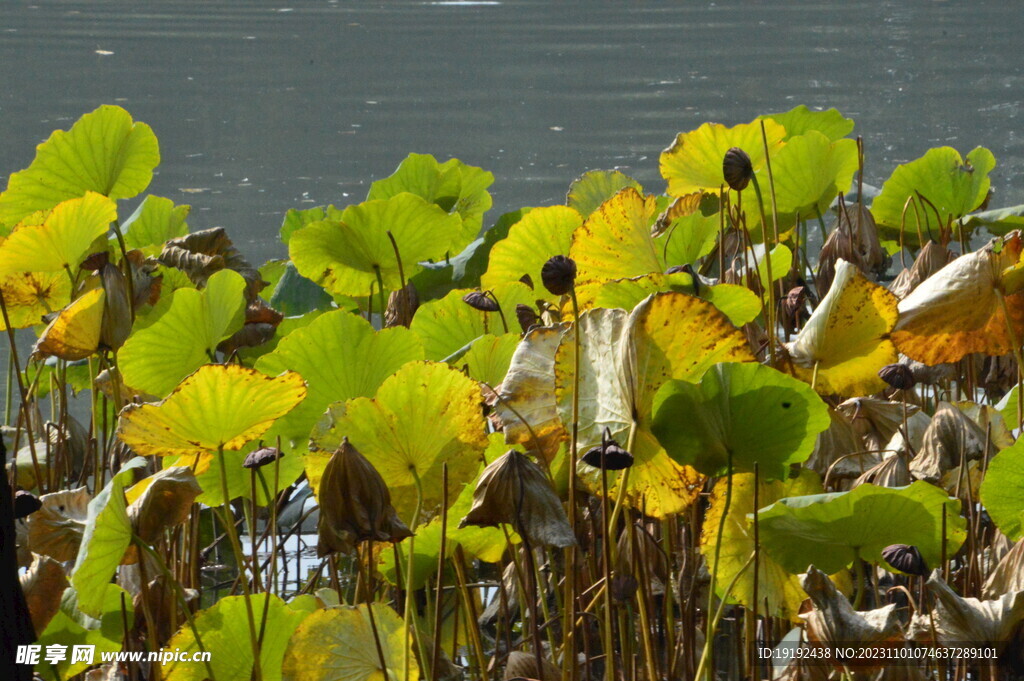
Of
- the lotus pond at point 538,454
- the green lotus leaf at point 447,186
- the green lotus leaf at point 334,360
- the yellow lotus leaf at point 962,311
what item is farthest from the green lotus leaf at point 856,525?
the green lotus leaf at point 447,186

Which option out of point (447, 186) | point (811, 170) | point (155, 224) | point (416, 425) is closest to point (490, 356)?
point (416, 425)

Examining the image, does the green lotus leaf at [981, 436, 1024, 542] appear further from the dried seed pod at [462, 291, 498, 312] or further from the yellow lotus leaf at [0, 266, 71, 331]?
the yellow lotus leaf at [0, 266, 71, 331]

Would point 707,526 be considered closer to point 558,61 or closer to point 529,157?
point 529,157

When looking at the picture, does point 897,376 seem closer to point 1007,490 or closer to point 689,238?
point 1007,490

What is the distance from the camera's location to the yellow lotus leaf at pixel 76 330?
718mm

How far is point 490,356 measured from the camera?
0.71 metres

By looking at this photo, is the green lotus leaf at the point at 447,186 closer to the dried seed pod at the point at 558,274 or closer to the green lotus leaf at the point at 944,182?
the green lotus leaf at the point at 944,182

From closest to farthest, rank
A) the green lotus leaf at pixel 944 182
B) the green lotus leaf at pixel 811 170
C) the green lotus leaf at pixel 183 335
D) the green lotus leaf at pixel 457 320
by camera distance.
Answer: the green lotus leaf at pixel 183 335
the green lotus leaf at pixel 457 320
the green lotus leaf at pixel 811 170
the green lotus leaf at pixel 944 182

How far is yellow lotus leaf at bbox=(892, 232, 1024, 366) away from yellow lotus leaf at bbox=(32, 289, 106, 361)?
0.47 meters

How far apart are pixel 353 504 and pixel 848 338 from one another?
0.30 meters

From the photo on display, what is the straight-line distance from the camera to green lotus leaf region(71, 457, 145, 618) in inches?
21.3

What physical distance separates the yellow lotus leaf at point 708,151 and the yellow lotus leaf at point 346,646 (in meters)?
0.47

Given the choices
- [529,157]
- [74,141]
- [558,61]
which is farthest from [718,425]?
[558,61]

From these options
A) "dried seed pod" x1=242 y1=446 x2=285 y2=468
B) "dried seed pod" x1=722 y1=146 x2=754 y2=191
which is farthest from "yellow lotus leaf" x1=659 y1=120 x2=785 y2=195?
"dried seed pod" x1=242 y1=446 x2=285 y2=468
